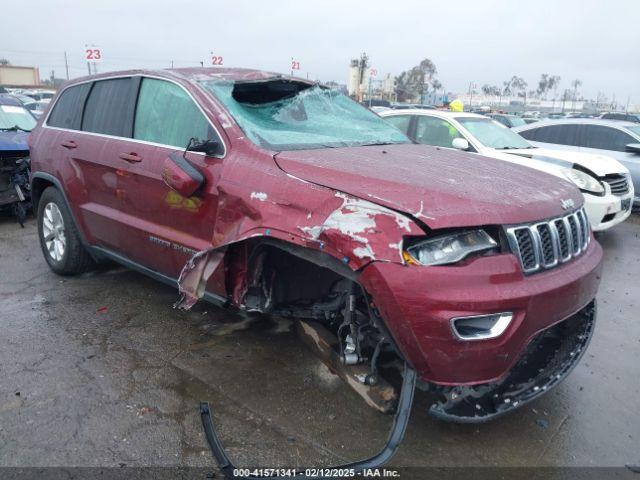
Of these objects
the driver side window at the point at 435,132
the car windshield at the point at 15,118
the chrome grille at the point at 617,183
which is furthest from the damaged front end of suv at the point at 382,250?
the car windshield at the point at 15,118

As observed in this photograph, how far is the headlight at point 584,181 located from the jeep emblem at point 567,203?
3.70 meters

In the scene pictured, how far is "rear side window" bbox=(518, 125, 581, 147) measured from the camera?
891 centimetres

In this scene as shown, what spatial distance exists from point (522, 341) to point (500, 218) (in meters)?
0.56

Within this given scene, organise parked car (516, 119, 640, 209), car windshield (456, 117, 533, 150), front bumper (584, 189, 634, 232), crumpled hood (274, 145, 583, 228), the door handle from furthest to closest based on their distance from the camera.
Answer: parked car (516, 119, 640, 209) < car windshield (456, 117, 533, 150) < front bumper (584, 189, 634, 232) < the door handle < crumpled hood (274, 145, 583, 228)

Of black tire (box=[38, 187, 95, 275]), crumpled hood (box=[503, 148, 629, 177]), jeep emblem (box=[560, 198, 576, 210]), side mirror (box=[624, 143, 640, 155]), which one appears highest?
jeep emblem (box=[560, 198, 576, 210])

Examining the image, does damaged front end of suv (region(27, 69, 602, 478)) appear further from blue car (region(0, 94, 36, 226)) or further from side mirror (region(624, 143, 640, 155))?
side mirror (region(624, 143, 640, 155))

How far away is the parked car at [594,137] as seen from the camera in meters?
8.28

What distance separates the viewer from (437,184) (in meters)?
2.50

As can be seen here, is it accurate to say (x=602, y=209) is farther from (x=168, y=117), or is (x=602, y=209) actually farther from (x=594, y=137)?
(x=168, y=117)

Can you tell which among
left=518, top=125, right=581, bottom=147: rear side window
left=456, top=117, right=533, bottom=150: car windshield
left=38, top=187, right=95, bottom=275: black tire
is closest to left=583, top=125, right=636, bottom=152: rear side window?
left=518, top=125, right=581, bottom=147: rear side window

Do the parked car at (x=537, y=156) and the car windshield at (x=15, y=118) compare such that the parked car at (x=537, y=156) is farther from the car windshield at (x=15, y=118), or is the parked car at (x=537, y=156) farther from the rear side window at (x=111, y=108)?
the car windshield at (x=15, y=118)

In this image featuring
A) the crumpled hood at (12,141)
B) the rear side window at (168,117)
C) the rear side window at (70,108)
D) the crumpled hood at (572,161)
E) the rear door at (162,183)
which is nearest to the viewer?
the rear door at (162,183)

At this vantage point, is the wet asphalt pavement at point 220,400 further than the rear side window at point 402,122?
No

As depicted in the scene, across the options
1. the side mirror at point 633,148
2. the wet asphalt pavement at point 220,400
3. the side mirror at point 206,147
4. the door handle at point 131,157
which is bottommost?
the wet asphalt pavement at point 220,400
